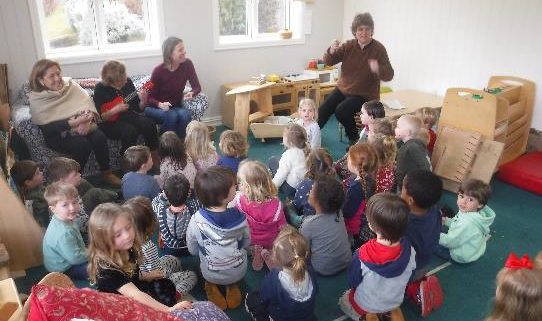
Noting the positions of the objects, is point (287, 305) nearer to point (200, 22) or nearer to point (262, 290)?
point (262, 290)

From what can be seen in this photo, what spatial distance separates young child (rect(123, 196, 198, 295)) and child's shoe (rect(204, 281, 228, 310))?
129 mm

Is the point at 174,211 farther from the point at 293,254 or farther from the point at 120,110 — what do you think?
the point at 120,110

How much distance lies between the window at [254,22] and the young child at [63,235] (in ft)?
10.6

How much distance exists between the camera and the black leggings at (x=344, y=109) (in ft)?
13.9

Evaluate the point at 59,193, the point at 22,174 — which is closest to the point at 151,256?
the point at 59,193

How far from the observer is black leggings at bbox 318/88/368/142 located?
4.24 m

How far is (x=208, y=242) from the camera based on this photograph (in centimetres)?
224

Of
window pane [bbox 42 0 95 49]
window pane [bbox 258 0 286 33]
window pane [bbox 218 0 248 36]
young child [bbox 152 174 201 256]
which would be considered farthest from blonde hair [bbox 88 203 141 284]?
window pane [bbox 258 0 286 33]

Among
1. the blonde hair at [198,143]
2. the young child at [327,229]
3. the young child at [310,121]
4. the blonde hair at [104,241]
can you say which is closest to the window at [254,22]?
the young child at [310,121]

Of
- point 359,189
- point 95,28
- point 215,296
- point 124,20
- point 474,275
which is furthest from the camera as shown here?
point 124,20

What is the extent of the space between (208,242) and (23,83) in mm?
3084

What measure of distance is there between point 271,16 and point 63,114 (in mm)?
3211

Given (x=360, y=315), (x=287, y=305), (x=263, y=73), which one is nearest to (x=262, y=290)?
(x=287, y=305)

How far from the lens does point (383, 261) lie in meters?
2.01
